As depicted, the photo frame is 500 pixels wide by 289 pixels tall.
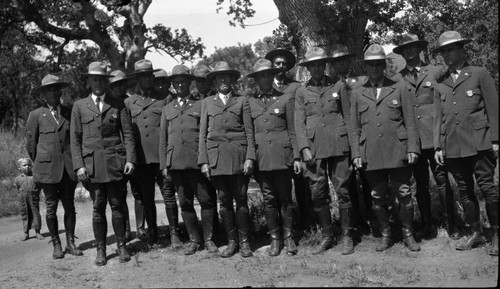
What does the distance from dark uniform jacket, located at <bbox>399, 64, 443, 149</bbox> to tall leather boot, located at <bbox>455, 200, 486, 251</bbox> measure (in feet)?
2.62

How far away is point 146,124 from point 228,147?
154cm

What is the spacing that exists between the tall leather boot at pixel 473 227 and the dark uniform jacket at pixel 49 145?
4.86 metres

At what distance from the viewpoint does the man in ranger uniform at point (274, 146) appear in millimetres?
7238

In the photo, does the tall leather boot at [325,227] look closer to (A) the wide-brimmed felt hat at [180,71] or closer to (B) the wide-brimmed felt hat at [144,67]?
(A) the wide-brimmed felt hat at [180,71]

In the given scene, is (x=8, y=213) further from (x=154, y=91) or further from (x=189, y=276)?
(x=189, y=276)

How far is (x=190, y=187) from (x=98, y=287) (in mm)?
1826

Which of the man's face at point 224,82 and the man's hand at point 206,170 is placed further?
the man's face at point 224,82

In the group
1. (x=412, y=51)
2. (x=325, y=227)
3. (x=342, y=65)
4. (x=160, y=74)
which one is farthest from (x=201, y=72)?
(x=412, y=51)

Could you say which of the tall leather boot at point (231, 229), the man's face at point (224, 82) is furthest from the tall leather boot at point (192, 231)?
the man's face at point (224, 82)

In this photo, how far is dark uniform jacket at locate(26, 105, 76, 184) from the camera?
801 cm

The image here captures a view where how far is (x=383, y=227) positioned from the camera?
7055 mm

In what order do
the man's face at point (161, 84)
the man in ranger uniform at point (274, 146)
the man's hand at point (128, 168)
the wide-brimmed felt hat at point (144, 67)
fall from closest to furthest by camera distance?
the man in ranger uniform at point (274, 146) < the man's hand at point (128, 168) < the wide-brimmed felt hat at point (144, 67) < the man's face at point (161, 84)

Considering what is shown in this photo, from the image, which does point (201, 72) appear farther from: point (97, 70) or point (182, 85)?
point (97, 70)

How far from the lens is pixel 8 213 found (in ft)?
44.0
